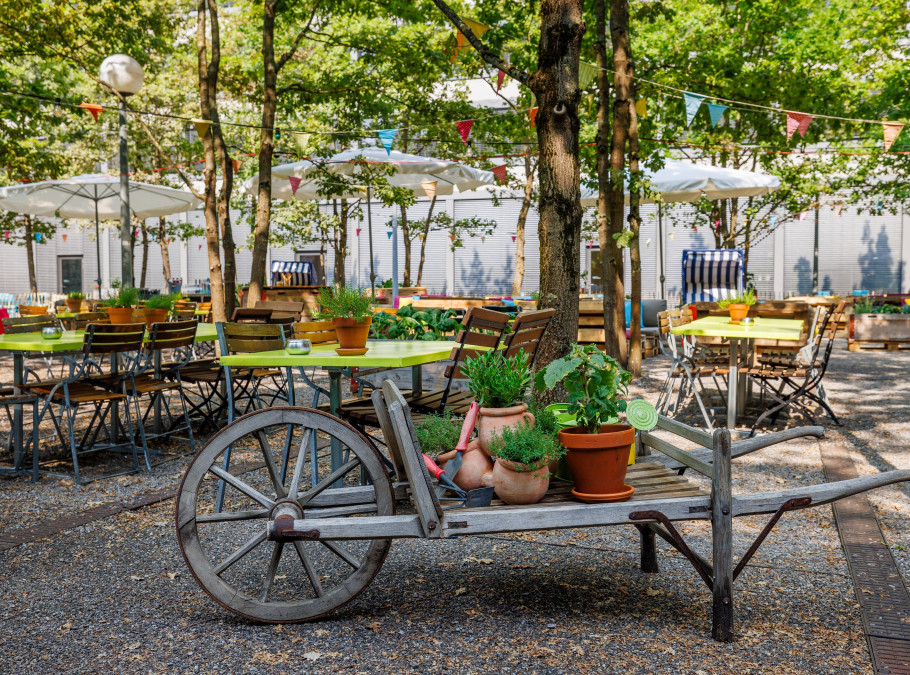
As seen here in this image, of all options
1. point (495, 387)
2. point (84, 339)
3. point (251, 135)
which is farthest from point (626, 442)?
point (251, 135)

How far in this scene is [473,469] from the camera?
2.82 meters

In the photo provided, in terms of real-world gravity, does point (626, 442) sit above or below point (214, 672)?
above

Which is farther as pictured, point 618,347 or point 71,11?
point 71,11

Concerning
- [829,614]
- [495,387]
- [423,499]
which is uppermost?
[495,387]

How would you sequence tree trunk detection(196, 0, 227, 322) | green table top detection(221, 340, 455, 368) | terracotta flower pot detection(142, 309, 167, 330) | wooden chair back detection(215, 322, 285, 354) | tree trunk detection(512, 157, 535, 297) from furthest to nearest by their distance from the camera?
tree trunk detection(512, 157, 535, 297)
tree trunk detection(196, 0, 227, 322)
terracotta flower pot detection(142, 309, 167, 330)
wooden chair back detection(215, 322, 285, 354)
green table top detection(221, 340, 455, 368)

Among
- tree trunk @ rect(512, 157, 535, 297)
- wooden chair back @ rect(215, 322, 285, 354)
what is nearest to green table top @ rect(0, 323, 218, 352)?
wooden chair back @ rect(215, 322, 285, 354)

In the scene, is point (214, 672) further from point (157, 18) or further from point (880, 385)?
point (157, 18)

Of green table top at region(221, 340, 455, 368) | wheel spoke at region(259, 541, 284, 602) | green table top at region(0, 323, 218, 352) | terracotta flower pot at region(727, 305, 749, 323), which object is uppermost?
terracotta flower pot at region(727, 305, 749, 323)

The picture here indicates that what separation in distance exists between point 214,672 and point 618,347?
7.41 meters

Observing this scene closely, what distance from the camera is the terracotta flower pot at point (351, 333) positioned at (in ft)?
13.5

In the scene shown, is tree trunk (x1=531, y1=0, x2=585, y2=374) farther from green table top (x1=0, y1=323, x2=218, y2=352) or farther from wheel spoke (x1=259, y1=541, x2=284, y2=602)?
green table top (x1=0, y1=323, x2=218, y2=352)

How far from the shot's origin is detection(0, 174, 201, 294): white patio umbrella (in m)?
11.6

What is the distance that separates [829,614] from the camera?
2.97m

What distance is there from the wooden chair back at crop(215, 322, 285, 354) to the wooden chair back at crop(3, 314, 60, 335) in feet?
7.08
